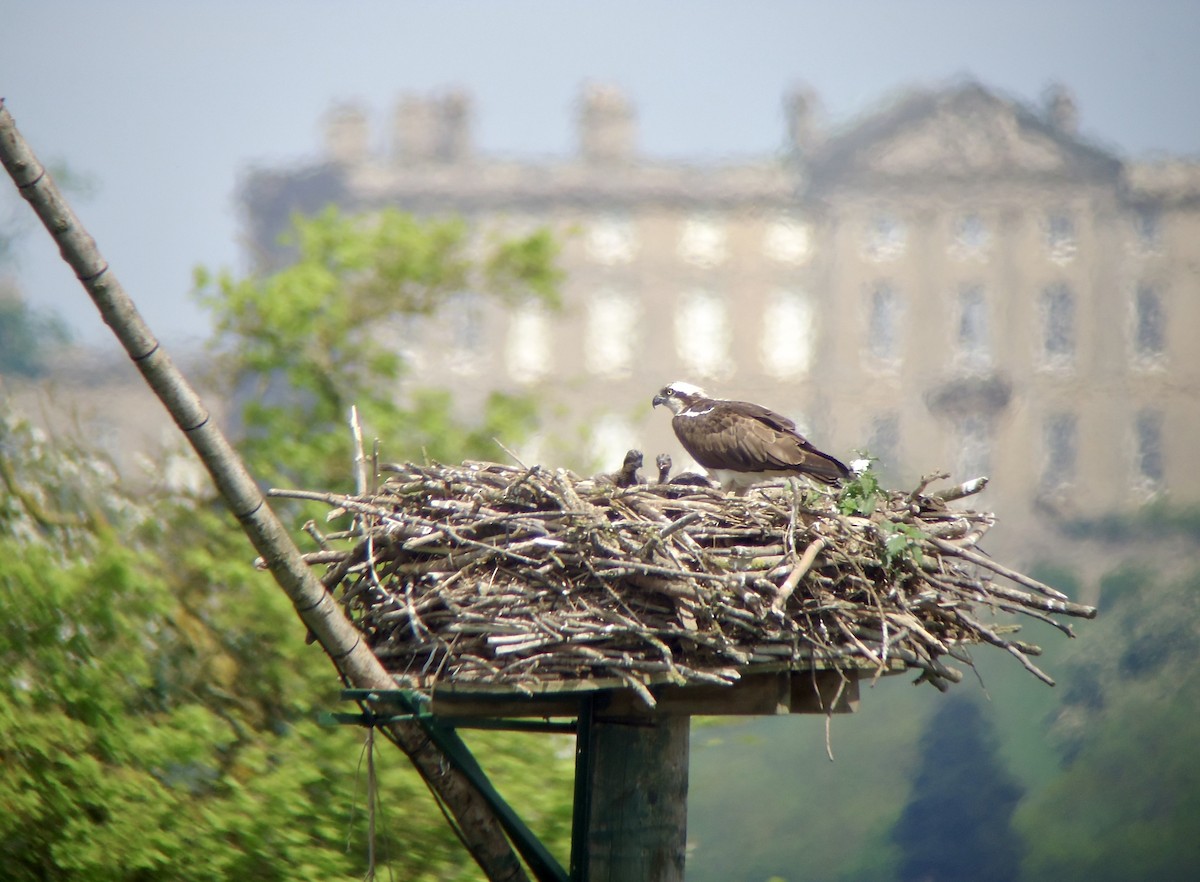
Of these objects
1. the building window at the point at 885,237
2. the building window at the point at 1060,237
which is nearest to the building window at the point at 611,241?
the building window at the point at 885,237

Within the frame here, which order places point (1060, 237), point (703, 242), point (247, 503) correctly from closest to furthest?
point (247, 503), point (1060, 237), point (703, 242)

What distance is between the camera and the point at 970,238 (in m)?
29.0

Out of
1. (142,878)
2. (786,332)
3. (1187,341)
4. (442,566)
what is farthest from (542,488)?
(786,332)

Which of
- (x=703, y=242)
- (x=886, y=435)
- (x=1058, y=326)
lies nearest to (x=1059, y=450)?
(x=1058, y=326)

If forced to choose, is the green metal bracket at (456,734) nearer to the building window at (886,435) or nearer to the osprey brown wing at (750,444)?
the osprey brown wing at (750,444)

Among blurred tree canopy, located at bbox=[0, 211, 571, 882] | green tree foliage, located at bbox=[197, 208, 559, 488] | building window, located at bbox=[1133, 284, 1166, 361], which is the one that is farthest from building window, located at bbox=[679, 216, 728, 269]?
blurred tree canopy, located at bbox=[0, 211, 571, 882]

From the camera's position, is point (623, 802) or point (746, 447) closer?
point (623, 802)

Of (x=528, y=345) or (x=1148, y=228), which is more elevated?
(x=528, y=345)

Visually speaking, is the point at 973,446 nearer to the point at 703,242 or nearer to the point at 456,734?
the point at 703,242

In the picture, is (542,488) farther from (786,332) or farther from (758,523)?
(786,332)

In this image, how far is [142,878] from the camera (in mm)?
8500

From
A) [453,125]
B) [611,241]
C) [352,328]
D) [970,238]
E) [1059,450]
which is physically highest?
[453,125]

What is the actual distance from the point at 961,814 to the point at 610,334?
2177 centimetres

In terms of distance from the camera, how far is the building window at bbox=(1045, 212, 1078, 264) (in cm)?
2627
